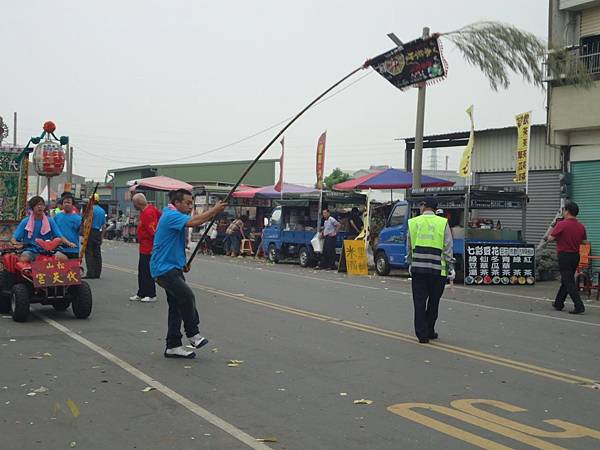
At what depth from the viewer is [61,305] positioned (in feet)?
39.4

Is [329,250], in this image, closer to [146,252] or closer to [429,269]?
[146,252]

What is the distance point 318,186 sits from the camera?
26.5 m

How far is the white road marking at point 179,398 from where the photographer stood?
5488mm

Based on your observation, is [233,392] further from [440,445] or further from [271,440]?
[440,445]

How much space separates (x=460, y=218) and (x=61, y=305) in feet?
39.4

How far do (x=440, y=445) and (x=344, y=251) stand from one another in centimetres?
1761

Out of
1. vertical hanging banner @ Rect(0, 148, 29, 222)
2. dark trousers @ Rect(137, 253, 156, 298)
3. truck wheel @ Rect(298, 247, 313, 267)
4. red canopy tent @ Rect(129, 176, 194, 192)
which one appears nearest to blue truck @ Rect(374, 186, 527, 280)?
truck wheel @ Rect(298, 247, 313, 267)

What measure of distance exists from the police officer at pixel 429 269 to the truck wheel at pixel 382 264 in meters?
11.8

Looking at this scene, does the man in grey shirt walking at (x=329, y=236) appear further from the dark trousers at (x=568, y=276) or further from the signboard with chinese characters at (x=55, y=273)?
the signboard with chinese characters at (x=55, y=273)

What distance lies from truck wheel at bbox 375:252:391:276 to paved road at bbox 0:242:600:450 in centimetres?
865

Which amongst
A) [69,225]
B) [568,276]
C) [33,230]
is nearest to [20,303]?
[33,230]

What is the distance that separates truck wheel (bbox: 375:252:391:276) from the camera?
21.9 m

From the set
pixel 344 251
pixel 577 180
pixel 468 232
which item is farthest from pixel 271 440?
pixel 577 180

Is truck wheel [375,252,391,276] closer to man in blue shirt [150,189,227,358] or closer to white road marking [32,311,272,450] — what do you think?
white road marking [32,311,272,450]
